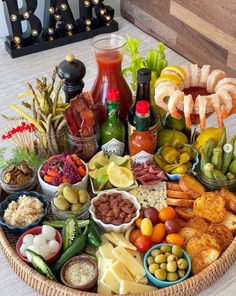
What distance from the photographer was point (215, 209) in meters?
1.20

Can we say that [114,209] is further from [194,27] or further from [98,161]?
[194,27]

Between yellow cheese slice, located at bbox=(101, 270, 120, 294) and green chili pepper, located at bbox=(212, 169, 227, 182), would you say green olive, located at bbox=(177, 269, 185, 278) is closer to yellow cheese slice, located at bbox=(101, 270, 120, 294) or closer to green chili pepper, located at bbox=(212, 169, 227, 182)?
yellow cheese slice, located at bbox=(101, 270, 120, 294)

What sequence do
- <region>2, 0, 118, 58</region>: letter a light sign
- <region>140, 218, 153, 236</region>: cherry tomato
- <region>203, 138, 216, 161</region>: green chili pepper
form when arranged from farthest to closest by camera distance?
<region>2, 0, 118, 58</region>: letter a light sign, <region>203, 138, 216, 161</region>: green chili pepper, <region>140, 218, 153, 236</region>: cherry tomato

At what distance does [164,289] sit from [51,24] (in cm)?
162

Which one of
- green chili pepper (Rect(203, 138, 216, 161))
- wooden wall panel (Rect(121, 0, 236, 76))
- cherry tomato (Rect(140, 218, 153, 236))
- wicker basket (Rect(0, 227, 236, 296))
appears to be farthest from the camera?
wooden wall panel (Rect(121, 0, 236, 76))

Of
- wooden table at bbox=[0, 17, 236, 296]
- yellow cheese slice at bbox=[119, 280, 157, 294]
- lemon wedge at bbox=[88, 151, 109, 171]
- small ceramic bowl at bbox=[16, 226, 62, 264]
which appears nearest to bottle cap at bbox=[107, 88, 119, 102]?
lemon wedge at bbox=[88, 151, 109, 171]

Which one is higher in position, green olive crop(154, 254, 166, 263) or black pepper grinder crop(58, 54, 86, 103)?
black pepper grinder crop(58, 54, 86, 103)

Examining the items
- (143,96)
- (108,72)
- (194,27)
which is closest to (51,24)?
(194,27)

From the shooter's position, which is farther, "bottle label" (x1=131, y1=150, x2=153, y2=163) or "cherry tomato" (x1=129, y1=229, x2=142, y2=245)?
"bottle label" (x1=131, y1=150, x2=153, y2=163)

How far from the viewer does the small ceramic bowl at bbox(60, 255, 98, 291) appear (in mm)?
1078

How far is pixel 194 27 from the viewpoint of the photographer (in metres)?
2.21

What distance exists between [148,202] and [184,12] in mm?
1257

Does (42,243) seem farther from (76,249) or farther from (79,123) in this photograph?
(79,123)

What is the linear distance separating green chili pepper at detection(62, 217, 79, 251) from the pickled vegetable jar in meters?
0.32
